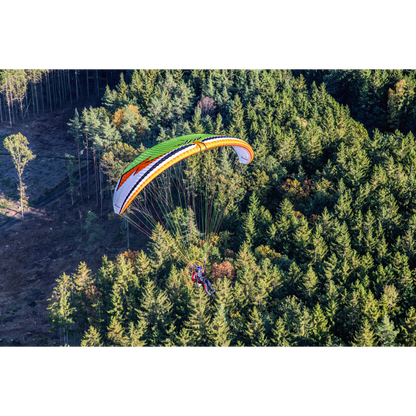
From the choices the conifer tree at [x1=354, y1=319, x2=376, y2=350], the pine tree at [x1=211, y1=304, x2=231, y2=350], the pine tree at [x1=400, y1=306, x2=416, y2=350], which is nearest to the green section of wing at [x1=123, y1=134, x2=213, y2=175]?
the pine tree at [x1=211, y1=304, x2=231, y2=350]

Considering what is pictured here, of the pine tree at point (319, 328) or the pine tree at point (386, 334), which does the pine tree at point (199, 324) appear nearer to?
the pine tree at point (319, 328)

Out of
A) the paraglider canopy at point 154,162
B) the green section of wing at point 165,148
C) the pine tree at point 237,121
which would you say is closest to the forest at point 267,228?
the pine tree at point 237,121

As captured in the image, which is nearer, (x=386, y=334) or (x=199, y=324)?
(x=386, y=334)

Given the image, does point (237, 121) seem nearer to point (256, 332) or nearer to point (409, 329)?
point (256, 332)

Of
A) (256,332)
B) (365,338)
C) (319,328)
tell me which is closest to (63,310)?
(256,332)

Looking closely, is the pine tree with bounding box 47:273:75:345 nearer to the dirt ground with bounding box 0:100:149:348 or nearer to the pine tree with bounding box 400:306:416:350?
the dirt ground with bounding box 0:100:149:348
